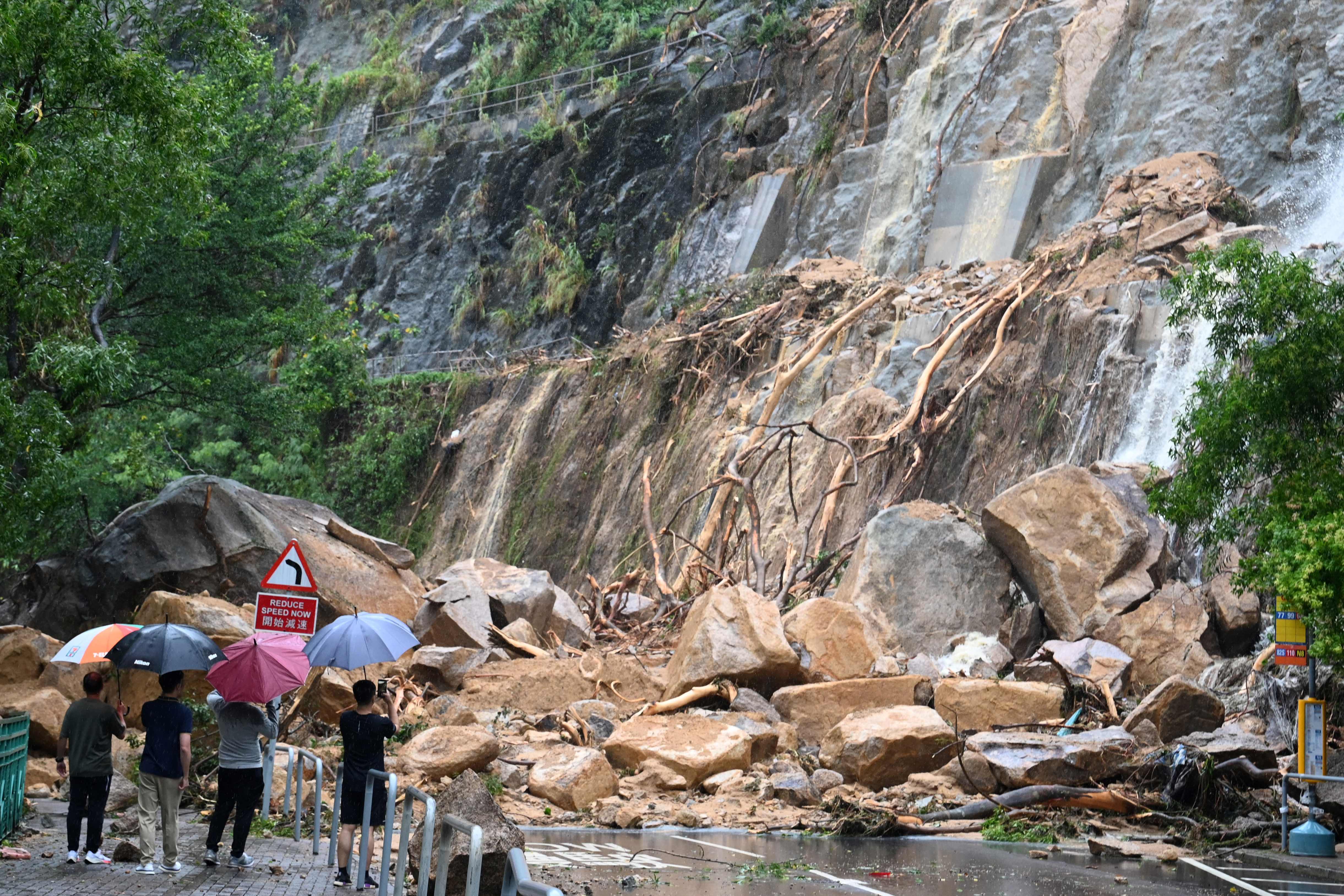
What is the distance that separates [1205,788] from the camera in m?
11.3

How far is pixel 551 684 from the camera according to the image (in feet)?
53.0

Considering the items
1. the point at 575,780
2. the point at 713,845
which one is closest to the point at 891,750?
the point at 713,845

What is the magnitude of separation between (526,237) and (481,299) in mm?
2797

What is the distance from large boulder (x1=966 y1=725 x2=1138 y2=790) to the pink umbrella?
6.23 m

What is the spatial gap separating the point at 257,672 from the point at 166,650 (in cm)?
68

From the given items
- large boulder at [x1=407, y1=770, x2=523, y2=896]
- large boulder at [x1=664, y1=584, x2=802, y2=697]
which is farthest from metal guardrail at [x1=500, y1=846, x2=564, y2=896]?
large boulder at [x1=664, y1=584, x2=802, y2=697]

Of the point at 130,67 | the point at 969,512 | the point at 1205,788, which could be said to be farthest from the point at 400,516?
the point at 1205,788

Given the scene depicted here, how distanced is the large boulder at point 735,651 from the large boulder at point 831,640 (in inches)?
14.7

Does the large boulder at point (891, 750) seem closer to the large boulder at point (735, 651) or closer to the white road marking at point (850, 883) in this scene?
the large boulder at point (735, 651)

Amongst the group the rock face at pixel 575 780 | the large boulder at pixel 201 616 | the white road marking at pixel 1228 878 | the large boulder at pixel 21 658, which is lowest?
the white road marking at pixel 1228 878

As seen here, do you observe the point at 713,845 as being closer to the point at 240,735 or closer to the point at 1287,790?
the point at 240,735

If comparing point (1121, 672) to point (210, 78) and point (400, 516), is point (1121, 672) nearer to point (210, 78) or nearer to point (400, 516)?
point (210, 78)

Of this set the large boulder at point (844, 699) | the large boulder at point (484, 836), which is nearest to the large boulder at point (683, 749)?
the large boulder at point (844, 699)

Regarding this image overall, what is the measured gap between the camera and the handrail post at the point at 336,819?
8695 mm
